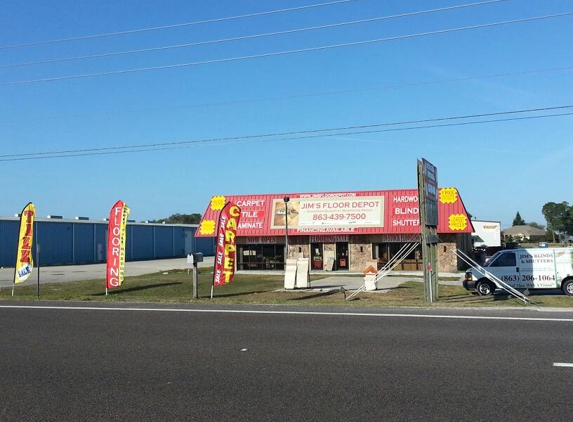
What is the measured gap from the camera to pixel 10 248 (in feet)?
175

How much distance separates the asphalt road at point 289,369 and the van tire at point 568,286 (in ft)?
26.7

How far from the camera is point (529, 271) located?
70.9 feet

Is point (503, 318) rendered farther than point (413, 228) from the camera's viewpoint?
No

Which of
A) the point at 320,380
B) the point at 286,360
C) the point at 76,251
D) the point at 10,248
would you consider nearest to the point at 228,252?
the point at 286,360

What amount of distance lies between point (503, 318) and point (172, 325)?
7.64 metres

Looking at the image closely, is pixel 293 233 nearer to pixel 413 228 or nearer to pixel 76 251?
pixel 413 228

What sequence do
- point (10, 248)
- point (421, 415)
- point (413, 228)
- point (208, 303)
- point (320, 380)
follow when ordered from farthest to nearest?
point (10, 248), point (413, 228), point (208, 303), point (320, 380), point (421, 415)

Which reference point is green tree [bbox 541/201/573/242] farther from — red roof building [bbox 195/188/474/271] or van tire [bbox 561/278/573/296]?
van tire [bbox 561/278/573/296]

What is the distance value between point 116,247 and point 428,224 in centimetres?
1295

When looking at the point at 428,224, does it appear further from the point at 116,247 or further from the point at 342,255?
the point at 342,255

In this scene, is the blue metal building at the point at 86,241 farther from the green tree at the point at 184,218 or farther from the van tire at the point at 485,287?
the green tree at the point at 184,218

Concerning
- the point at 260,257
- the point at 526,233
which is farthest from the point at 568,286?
the point at 526,233

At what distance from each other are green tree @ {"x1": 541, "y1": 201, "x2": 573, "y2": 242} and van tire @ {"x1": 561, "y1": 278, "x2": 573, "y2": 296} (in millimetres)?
96348

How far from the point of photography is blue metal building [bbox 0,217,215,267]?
53.6m
